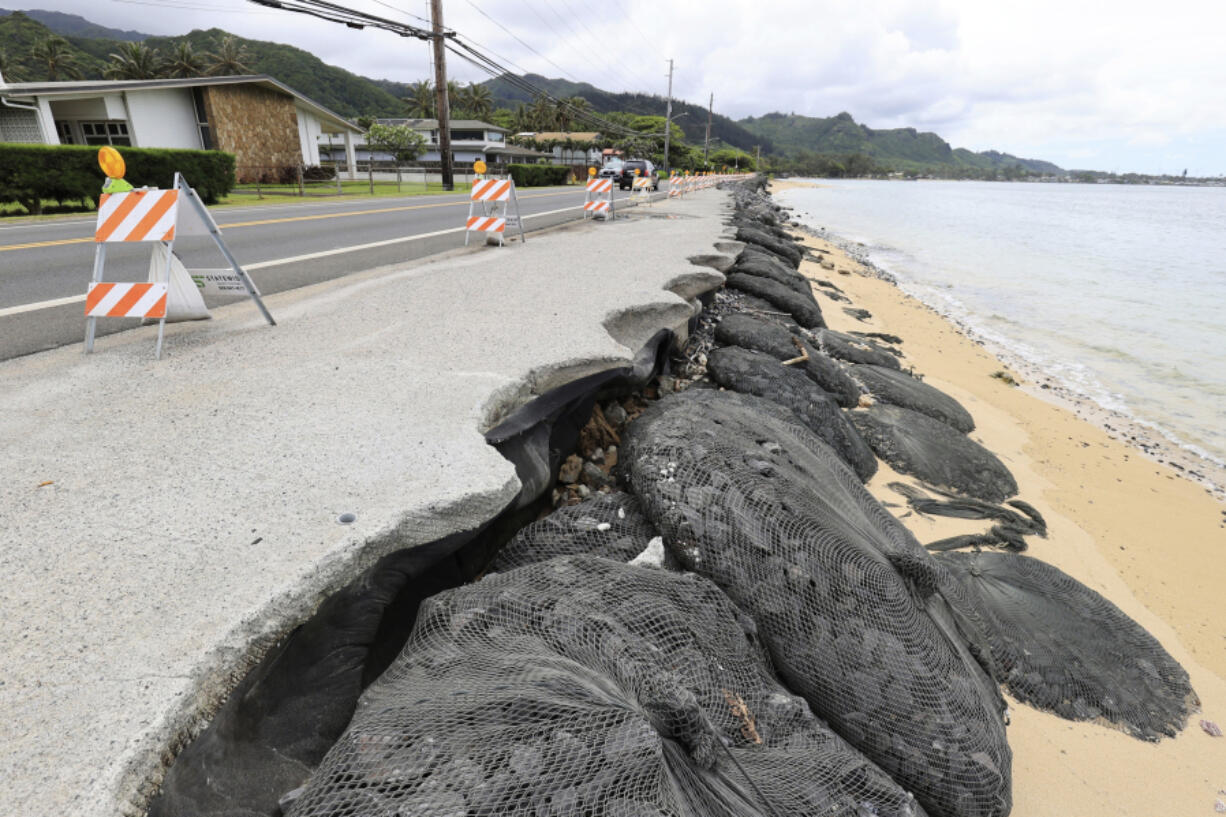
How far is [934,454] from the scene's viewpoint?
16.3 ft

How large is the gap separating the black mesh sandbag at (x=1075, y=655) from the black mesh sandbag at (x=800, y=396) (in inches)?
50.7

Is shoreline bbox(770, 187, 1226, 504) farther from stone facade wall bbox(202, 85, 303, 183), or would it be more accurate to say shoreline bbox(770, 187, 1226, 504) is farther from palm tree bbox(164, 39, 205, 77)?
palm tree bbox(164, 39, 205, 77)

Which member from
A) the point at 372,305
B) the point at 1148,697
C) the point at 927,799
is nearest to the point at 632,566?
the point at 927,799

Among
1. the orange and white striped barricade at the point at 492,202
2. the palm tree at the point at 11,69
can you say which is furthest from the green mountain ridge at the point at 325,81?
the orange and white striped barricade at the point at 492,202

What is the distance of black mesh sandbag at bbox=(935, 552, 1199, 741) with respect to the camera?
2785mm

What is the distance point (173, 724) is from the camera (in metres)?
1.28

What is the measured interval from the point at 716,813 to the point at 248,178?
97.9 ft

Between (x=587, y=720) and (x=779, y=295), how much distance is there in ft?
23.3

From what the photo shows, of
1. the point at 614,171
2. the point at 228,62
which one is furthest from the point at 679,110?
the point at 614,171

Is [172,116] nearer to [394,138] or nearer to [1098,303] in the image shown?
[394,138]

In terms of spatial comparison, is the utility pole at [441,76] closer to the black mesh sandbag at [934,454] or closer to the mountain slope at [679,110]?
the black mesh sandbag at [934,454]

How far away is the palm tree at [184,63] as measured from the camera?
47031 mm

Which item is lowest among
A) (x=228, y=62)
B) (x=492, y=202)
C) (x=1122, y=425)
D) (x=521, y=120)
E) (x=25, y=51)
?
(x=1122, y=425)

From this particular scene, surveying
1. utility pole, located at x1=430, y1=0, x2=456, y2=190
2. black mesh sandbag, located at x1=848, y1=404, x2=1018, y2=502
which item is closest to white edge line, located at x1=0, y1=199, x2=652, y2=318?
black mesh sandbag, located at x1=848, y1=404, x2=1018, y2=502
